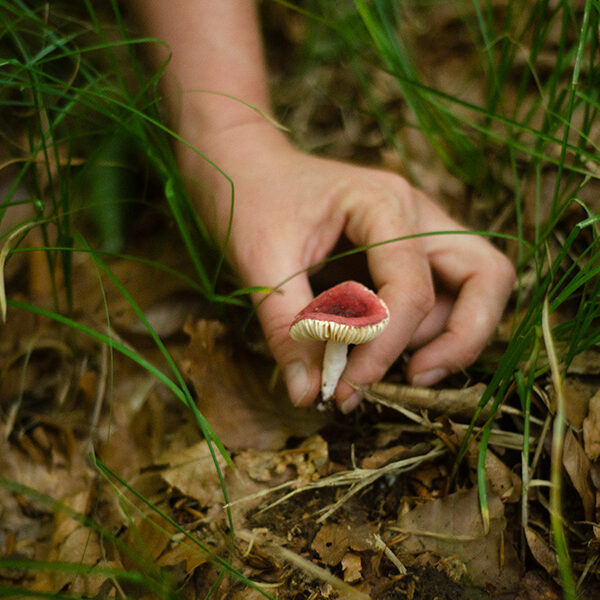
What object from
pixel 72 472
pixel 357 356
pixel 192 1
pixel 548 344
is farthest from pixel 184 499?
pixel 192 1

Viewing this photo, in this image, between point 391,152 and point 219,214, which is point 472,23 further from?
point 219,214

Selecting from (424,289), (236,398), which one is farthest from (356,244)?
(236,398)

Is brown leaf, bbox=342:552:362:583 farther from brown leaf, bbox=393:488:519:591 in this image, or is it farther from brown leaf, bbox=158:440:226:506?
brown leaf, bbox=158:440:226:506

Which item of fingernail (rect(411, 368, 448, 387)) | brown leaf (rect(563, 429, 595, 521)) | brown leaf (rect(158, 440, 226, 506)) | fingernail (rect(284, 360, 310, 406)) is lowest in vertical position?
brown leaf (rect(158, 440, 226, 506))

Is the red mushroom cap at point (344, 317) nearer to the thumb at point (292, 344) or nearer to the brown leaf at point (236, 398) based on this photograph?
the thumb at point (292, 344)

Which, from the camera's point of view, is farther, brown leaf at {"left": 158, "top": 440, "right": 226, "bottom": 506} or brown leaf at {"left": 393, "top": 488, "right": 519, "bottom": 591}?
brown leaf at {"left": 158, "top": 440, "right": 226, "bottom": 506}

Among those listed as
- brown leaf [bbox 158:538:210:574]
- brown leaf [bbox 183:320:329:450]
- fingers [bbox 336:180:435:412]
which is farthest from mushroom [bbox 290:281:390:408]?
→ brown leaf [bbox 158:538:210:574]
